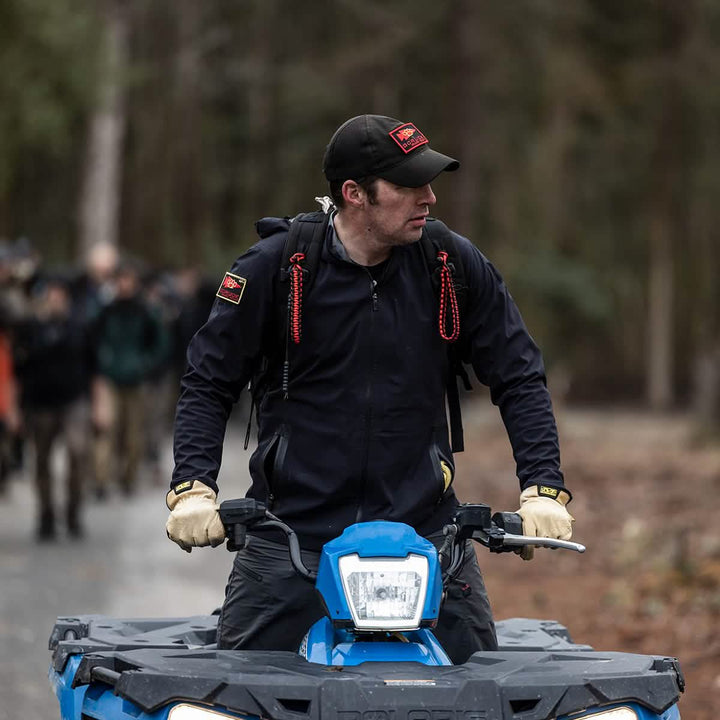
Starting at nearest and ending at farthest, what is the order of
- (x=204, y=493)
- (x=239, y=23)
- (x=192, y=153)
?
(x=204, y=493) < (x=192, y=153) < (x=239, y=23)

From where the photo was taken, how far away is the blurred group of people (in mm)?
14406

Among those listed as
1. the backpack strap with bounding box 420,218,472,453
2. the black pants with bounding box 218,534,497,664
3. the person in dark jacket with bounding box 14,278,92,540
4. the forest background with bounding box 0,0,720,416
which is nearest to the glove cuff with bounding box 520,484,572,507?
the black pants with bounding box 218,534,497,664

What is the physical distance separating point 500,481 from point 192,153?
2904 centimetres

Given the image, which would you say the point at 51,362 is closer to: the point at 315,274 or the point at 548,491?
the point at 315,274

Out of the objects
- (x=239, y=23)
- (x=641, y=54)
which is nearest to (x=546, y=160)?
(x=641, y=54)

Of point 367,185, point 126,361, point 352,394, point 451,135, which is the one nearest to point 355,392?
point 352,394

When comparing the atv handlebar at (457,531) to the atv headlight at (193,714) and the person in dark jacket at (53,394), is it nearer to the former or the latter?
the atv headlight at (193,714)

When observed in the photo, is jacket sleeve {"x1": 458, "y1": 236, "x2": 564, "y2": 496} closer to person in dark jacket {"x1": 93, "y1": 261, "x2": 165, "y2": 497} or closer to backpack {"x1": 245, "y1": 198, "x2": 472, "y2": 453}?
backpack {"x1": 245, "y1": 198, "x2": 472, "y2": 453}

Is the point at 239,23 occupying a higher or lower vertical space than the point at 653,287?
higher

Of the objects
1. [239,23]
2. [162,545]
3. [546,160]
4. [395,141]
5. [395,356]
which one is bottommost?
[162,545]

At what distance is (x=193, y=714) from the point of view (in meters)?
3.73

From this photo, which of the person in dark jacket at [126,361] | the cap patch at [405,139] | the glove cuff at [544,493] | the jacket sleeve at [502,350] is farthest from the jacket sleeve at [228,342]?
the person in dark jacket at [126,361]

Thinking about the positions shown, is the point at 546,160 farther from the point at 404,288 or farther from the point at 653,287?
the point at 404,288

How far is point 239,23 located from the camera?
165 feet
